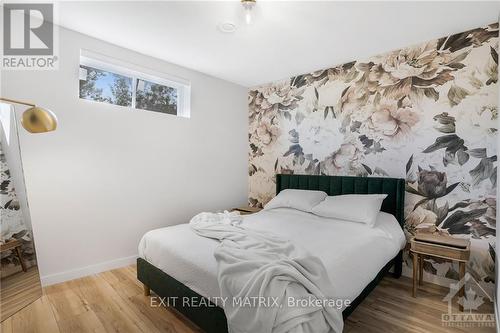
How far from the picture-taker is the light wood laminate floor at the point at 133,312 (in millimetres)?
1925

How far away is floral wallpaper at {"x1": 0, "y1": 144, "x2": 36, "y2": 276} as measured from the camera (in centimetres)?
165

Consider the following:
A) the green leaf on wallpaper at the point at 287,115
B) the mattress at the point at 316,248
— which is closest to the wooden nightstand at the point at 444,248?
the mattress at the point at 316,248

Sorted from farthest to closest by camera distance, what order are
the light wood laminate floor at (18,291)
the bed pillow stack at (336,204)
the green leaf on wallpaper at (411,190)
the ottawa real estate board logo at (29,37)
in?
the green leaf on wallpaper at (411,190), the bed pillow stack at (336,204), the ottawa real estate board logo at (29,37), the light wood laminate floor at (18,291)

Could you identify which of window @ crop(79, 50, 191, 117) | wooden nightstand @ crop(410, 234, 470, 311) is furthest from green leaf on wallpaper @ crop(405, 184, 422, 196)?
window @ crop(79, 50, 191, 117)

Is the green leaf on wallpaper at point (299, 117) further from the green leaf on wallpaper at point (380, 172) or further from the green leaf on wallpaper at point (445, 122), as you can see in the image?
the green leaf on wallpaper at point (445, 122)

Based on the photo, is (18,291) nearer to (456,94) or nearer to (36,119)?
(36,119)

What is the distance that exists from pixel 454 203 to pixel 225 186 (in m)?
2.91

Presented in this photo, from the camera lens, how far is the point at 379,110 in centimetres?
305

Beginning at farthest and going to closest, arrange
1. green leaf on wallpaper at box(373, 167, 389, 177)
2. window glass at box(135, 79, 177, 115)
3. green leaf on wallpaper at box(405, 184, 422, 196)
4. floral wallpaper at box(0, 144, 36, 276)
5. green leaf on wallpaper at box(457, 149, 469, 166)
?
1. window glass at box(135, 79, 177, 115)
2. green leaf on wallpaper at box(373, 167, 389, 177)
3. green leaf on wallpaper at box(405, 184, 422, 196)
4. green leaf on wallpaper at box(457, 149, 469, 166)
5. floral wallpaper at box(0, 144, 36, 276)

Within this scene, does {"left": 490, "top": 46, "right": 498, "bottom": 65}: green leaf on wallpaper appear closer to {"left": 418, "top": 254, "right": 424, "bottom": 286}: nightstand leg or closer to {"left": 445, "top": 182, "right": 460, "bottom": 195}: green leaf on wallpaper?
{"left": 445, "top": 182, "right": 460, "bottom": 195}: green leaf on wallpaper

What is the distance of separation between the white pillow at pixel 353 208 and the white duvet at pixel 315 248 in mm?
67

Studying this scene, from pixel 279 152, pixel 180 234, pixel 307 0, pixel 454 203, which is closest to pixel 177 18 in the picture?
pixel 307 0

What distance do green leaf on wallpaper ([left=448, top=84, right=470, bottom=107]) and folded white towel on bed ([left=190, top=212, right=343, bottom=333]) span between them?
2273 mm

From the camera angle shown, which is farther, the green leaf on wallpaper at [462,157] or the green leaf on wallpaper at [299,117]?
the green leaf on wallpaper at [299,117]
